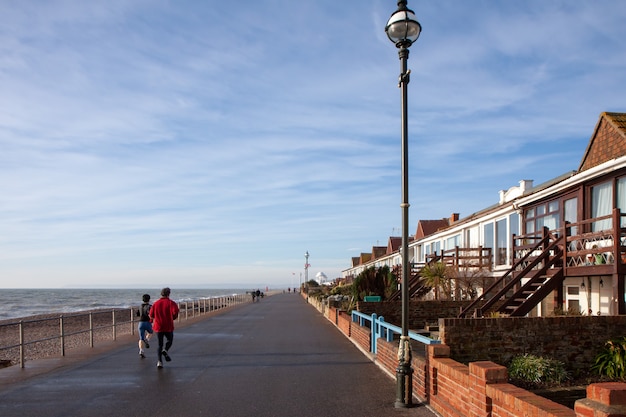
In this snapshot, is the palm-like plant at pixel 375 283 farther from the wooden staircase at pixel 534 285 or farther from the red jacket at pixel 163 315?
the red jacket at pixel 163 315

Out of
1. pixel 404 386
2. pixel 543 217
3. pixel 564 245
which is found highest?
pixel 543 217

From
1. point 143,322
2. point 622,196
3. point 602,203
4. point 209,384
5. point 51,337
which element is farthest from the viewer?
point 602,203

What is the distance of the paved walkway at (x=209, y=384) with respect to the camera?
27.3 feet

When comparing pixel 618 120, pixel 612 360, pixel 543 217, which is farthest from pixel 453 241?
pixel 612 360

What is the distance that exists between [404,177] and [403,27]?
2.22 m

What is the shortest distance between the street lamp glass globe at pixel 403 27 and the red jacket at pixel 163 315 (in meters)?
7.38

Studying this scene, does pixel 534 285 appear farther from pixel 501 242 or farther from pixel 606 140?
pixel 501 242

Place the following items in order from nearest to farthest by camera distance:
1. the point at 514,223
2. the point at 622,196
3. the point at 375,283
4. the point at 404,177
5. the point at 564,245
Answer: the point at 404,177 → the point at 622,196 → the point at 564,245 → the point at 514,223 → the point at 375,283

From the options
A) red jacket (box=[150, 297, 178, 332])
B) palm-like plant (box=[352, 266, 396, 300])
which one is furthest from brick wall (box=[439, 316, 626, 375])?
palm-like plant (box=[352, 266, 396, 300])

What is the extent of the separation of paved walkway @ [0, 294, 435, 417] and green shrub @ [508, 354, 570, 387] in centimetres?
214

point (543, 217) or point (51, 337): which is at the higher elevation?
point (543, 217)

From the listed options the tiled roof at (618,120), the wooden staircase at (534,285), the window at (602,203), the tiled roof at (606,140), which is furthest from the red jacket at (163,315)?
the tiled roof at (618,120)

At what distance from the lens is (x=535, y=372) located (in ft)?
32.7

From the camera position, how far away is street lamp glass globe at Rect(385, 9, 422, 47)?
8.59 meters
